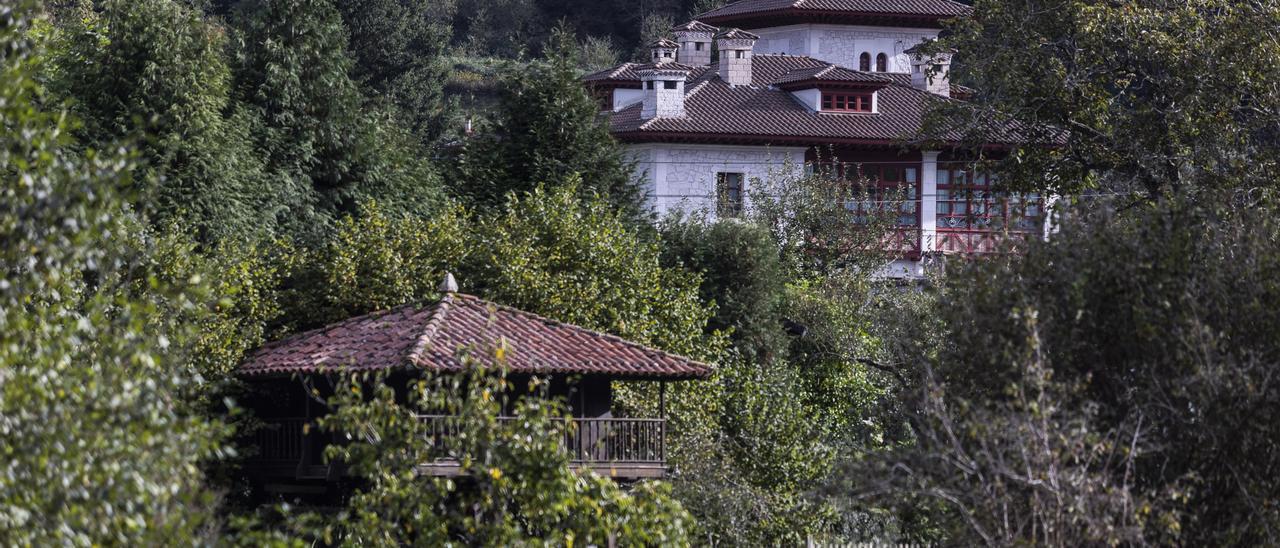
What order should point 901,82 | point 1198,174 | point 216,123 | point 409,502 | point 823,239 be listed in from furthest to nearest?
point 901,82 < point 823,239 < point 216,123 < point 1198,174 < point 409,502

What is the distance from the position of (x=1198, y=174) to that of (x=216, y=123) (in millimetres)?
17524

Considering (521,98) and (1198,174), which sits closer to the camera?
(1198,174)

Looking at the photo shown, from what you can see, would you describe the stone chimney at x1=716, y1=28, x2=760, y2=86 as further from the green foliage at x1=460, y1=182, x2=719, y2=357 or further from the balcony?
the balcony

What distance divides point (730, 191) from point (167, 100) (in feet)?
62.2

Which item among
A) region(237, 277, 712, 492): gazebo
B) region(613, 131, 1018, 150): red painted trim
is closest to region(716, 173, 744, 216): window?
region(613, 131, 1018, 150): red painted trim

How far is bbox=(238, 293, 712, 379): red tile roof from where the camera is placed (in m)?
23.0

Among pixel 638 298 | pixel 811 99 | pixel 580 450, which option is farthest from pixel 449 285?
pixel 811 99

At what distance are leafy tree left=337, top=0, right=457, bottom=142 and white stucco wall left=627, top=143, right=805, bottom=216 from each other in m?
11.4

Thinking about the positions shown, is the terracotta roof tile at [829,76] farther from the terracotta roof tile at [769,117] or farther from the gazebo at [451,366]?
the gazebo at [451,366]

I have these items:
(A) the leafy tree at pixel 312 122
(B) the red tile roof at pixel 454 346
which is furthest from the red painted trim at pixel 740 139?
(B) the red tile roof at pixel 454 346

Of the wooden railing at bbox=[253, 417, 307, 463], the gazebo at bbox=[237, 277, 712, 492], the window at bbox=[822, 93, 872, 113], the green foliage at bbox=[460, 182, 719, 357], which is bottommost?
the wooden railing at bbox=[253, 417, 307, 463]

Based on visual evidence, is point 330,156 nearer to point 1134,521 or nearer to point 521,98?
point 521,98

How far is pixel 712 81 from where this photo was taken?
48938 millimetres

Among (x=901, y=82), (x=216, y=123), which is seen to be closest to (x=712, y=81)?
(x=901, y=82)
